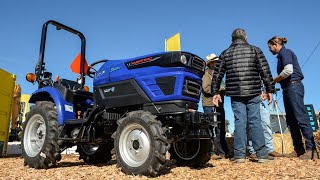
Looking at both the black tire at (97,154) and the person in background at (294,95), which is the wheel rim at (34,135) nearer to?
the black tire at (97,154)

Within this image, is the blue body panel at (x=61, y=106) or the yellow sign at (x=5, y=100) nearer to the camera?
the blue body panel at (x=61, y=106)

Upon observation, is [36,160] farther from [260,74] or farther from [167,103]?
[260,74]

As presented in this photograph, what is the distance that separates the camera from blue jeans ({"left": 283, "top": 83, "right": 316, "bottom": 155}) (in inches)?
192

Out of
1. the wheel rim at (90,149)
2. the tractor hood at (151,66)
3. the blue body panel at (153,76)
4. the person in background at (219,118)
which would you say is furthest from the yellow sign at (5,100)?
the person in background at (219,118)

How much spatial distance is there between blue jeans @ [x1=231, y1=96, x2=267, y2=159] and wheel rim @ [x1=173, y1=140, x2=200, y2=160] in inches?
22.9

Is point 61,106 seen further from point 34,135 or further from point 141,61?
point 141,61

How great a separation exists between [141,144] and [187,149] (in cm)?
115

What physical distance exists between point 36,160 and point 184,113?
7.75 ft

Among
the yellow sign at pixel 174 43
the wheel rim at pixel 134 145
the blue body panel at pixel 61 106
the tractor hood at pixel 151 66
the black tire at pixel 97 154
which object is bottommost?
the black tire at pixel 97 154

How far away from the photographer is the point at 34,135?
5.10 metres

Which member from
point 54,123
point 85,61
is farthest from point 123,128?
point 85,61

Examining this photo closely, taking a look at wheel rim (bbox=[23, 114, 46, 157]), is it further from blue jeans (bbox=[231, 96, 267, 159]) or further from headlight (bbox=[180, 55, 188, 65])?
blue jeans (bbox=[231, 96, 267, 159])

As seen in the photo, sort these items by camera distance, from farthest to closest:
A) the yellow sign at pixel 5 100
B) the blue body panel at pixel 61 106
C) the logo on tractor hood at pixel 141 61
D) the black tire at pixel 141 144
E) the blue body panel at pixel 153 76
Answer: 1. the yellow sign at pixel 5 100
2. the blue body panel at pixel 61 106
3. the logo on tractor hood at pixel 141 61
4. the blue body panel at pixel 153 76
5. the black tire at pixel 141 144

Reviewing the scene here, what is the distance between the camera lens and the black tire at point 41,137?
458 cm
